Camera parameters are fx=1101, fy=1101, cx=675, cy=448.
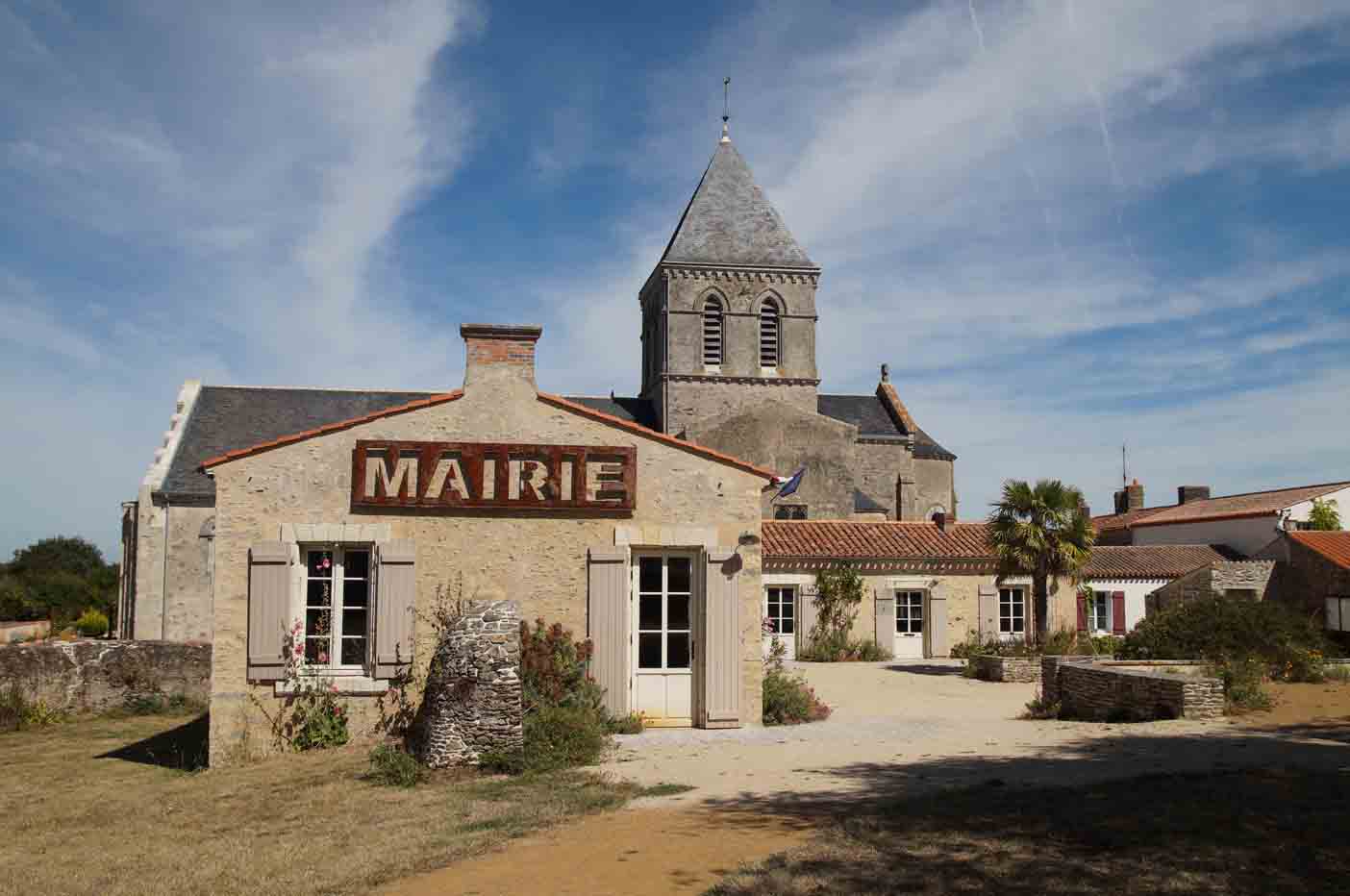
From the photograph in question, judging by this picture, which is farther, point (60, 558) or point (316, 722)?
point (60, 558)

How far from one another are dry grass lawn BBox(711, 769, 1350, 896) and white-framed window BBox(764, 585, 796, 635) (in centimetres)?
1601

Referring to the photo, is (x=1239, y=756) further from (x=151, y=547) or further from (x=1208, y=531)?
(x=1208, y=531)

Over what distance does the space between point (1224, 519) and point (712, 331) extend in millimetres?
16332

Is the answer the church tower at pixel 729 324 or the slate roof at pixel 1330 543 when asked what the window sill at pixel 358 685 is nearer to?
Result: the slate roof at pixel 1330 543

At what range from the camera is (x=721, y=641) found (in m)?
11.8

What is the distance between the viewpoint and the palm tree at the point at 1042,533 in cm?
2020

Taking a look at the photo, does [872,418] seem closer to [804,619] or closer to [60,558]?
[804,619]

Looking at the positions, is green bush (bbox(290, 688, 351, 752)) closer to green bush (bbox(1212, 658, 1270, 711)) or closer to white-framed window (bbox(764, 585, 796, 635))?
green bush (bbox(1212, 658, 1270, 711))

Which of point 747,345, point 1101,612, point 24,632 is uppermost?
point 747,345

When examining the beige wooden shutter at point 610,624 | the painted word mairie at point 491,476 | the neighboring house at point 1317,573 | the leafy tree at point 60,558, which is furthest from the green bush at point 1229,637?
the leafy tree at point 60,558

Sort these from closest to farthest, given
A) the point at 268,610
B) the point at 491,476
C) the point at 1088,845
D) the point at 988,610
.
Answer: the point at 1088,845
the point at 268,610
the point at 491,476
the point at 988,610

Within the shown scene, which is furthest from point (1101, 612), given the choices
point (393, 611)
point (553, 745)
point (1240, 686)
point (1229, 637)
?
point (393, 611)

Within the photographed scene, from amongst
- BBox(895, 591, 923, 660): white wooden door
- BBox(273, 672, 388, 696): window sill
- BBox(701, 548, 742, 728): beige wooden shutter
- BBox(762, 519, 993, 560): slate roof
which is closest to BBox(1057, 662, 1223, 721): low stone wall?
BBox(701, 548, 742, 728): beige wooden shutter

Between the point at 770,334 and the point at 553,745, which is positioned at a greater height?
the point at 770,334
